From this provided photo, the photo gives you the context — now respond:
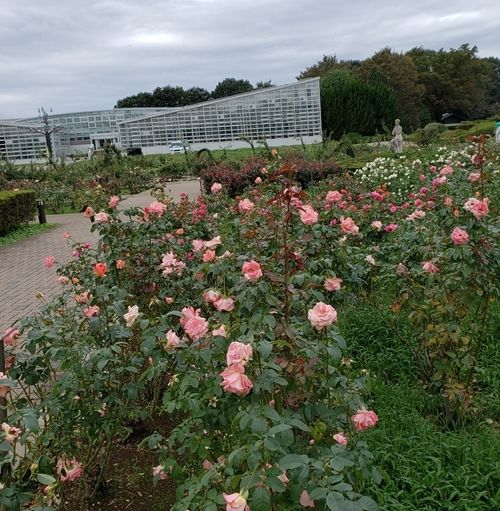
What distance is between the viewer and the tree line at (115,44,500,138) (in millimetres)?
42656

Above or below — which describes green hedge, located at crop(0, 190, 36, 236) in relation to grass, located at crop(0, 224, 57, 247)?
above

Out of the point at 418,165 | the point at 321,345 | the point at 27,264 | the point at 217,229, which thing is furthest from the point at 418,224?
the point at 27,264

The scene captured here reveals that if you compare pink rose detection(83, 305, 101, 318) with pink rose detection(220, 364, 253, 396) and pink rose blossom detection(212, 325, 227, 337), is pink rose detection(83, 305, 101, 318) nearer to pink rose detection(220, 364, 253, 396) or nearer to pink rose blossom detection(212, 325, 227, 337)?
pink rose blossom detection(212, 325, 227, 337)

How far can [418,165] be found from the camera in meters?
9.16

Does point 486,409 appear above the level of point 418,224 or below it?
below

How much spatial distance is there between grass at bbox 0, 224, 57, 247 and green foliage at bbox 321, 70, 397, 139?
3236 cm

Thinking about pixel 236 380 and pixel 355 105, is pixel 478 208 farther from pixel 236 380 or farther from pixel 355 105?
pixel 355 105

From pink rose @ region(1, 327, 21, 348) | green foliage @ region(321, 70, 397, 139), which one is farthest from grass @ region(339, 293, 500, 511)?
green foliage @ region(321, 70, 397, 139)

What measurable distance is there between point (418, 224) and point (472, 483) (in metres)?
1.74

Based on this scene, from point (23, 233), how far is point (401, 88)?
135ft

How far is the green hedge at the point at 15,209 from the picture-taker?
11.6 metres

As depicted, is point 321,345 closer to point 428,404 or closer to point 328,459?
point 328,459

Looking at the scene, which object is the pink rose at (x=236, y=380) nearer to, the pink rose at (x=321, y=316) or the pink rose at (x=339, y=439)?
the pink rose at (x=321, y=316)

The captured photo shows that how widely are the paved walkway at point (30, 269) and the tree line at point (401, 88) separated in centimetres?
3015
